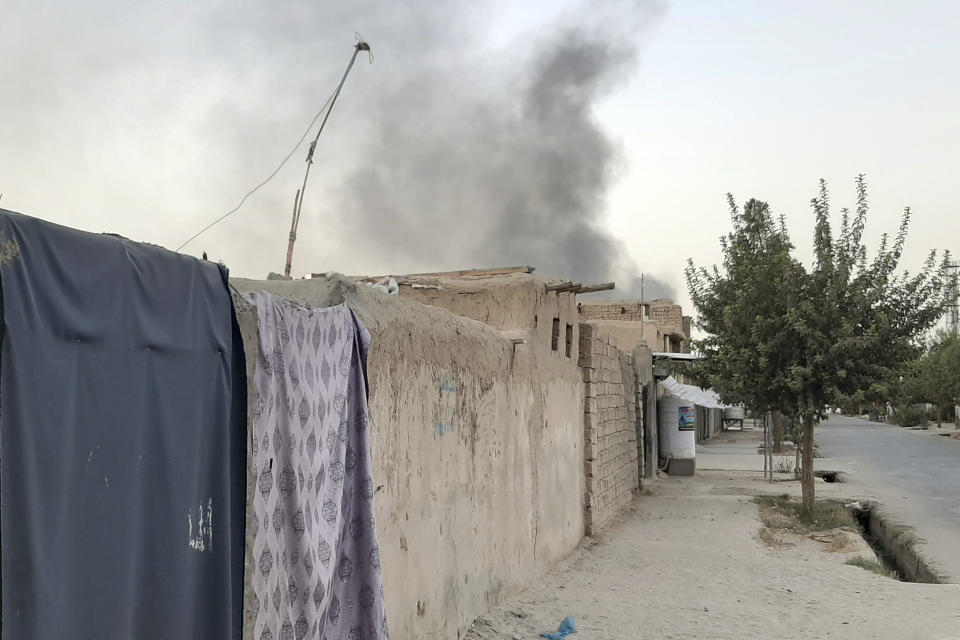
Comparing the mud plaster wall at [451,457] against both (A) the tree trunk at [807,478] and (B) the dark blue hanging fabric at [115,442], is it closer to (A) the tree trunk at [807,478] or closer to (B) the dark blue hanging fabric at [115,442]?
(B) the dark blue hanging fabric at [115,442]

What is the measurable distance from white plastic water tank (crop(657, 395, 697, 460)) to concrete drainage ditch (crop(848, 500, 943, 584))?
5.42 m

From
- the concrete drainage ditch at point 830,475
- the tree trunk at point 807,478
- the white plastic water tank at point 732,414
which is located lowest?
the white plastic water tank at point 732,414

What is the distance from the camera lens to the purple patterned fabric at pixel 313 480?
343 centimetres

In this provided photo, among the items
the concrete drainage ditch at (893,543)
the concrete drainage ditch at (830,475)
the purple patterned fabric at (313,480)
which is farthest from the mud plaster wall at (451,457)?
the concrete drainage ditch at (830,475)

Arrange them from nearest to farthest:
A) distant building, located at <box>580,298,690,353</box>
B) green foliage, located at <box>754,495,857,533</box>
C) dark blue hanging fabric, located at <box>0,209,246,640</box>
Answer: dark blue hanging fabric, located at <box>0,209,246,640</box> < green foliage, located at <box>754,495,857,533</box> < distant building, located at <box>580,298,690,353</box>

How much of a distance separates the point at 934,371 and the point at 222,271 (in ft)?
186

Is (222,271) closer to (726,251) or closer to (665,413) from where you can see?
(726,251)

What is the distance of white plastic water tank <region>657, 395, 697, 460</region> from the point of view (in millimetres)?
20219

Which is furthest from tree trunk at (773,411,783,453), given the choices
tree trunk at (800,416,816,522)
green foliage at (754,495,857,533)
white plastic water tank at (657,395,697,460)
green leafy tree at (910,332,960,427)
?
green leafy tree at (910,332,960,427)

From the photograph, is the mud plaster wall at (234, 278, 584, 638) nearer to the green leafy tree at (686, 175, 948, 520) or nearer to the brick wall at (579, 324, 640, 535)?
the brick wall at (579, 324, 640, 535)

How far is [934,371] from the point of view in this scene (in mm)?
51969

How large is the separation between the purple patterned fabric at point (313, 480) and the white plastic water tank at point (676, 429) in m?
16.8

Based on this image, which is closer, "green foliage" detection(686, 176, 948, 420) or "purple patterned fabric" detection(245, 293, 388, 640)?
"purple patterned fabric" detection(245, 293, 388, 640)

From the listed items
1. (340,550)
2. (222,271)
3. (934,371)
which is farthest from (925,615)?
(934,371)
